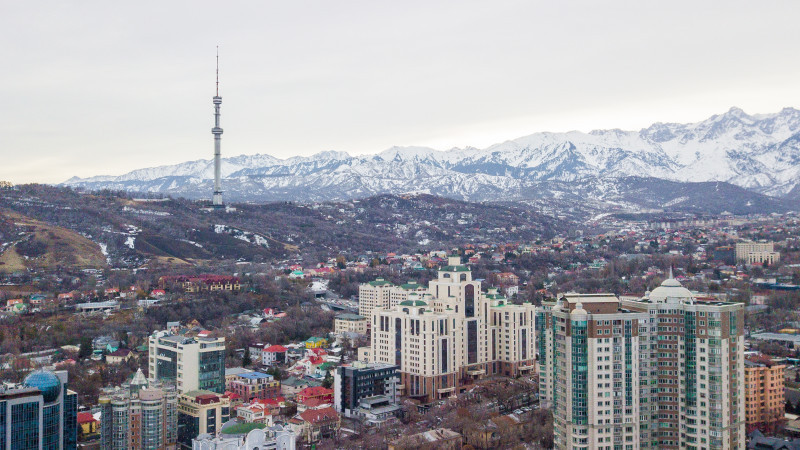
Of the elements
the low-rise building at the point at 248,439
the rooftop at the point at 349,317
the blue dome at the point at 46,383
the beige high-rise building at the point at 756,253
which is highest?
the beige high-rise building at the point at 756,253

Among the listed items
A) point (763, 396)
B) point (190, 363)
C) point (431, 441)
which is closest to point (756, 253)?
point (763, 396)

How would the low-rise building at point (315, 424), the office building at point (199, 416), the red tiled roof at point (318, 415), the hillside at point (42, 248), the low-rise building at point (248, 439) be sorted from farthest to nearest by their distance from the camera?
the hillside at point (42, 248) < the red tiled roof at point (318, 415) < the low-rise building at point (315, 424) < the office building at point (199, 416) < the low-rise building at point (248, 439)

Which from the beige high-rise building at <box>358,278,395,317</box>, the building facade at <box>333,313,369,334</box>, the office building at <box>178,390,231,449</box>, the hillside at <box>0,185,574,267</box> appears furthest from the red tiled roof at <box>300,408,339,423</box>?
the hillside at <box>0,185,574,267</box>

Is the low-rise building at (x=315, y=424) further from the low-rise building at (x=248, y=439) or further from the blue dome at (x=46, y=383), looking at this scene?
the blue dome at (x=46, y=383)

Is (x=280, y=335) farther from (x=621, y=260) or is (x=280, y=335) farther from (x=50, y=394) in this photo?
(x=621, y=260)

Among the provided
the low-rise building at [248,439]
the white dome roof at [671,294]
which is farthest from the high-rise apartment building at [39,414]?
the white dome roof at [671,294]

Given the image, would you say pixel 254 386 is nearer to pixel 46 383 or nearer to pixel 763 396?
pixel 46 383

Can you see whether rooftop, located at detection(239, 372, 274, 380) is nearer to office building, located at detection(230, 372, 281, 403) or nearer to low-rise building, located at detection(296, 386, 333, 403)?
office building, located at detection(230, 372, 281, 403)
